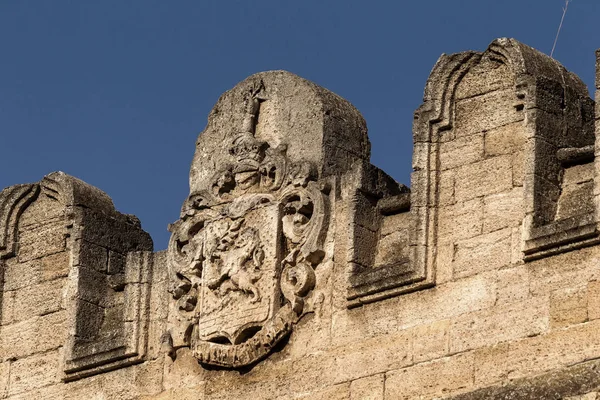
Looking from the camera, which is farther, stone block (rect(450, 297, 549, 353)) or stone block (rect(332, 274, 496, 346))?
stone block (rect(332, 274, 496, 346))

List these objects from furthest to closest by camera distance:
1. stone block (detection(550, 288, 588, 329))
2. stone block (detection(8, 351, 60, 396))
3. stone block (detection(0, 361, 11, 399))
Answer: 1. stone block (detection(0, 361, 11, 399))
2. stone block (detection(8, 351, 60, 396))
3. stone block (detection(550, 288, 588, 329))

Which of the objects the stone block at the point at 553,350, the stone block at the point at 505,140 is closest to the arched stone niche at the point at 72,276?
the stone block at the point at 505,140

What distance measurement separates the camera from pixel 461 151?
2052 centimetres

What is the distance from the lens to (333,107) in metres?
21.6

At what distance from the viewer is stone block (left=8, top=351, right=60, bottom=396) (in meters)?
22.7

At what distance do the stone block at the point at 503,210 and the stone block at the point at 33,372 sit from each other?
14.6ft

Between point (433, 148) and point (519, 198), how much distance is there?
1002 millimetres

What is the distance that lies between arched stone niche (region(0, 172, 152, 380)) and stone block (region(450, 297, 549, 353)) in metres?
3.34

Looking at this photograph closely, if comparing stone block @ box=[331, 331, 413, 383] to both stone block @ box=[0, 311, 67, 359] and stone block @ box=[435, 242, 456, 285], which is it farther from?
stone block @ box=[0, 311, 67, 359]

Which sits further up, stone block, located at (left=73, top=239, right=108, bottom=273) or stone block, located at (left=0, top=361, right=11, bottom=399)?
stone block, located at (left=73, top=239, right=108, bottom=273)

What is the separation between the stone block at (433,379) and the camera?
19672 mm

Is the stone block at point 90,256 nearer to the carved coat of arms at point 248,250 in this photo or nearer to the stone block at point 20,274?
the stone block at point 20,274

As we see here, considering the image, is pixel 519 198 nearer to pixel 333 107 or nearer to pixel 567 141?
pixel 567 141

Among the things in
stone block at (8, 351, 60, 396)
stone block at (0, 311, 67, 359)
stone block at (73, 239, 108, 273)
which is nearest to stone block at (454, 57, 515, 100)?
stone block at (73, 239, 108, 273)
